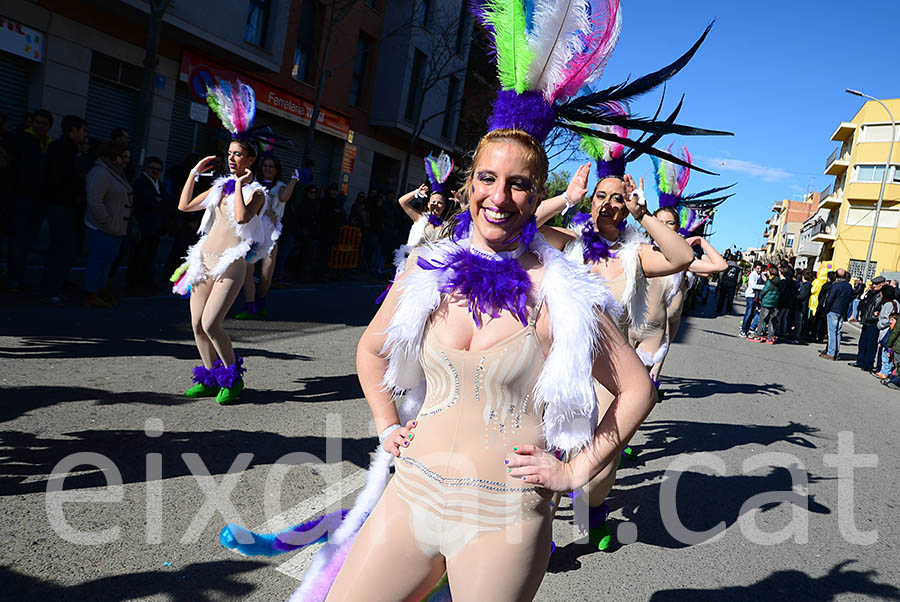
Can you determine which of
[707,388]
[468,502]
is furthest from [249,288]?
[468,502]

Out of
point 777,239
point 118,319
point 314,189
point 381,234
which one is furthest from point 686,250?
point 777,239

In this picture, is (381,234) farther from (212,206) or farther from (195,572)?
(195,572)

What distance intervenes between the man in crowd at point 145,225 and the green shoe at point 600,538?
7650 mm

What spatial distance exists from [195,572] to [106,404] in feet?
7.90

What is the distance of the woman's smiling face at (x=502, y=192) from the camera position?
1.87 m

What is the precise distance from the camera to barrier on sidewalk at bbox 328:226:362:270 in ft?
50.1

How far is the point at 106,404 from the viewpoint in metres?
4.81

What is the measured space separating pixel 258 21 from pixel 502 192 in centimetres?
1709

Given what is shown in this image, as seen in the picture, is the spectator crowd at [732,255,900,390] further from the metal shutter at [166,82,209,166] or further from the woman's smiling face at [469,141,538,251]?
the metal shutter at [166,82,209,166]

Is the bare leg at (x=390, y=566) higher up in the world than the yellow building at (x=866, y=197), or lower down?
lower down

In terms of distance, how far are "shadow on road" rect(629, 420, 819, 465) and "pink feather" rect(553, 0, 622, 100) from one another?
3923mm

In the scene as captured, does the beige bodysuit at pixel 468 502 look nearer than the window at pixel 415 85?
Yes

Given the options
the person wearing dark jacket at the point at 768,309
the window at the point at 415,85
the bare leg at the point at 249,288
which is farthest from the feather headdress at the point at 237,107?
the window at the point at 415,85

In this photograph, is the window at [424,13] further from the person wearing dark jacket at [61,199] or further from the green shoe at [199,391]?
the green shoe at [199,391]
